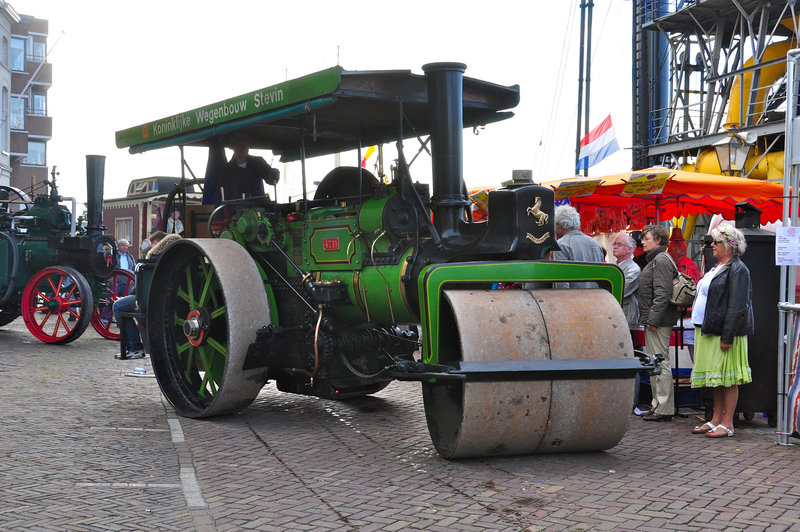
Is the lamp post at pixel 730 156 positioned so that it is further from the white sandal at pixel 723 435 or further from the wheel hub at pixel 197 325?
the wheel hub at pixel 197 325

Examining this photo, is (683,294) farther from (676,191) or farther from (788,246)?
(676,191)

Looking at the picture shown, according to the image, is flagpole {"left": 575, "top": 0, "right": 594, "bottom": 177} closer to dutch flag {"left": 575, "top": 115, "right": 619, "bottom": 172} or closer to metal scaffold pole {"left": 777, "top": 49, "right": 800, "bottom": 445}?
dutch flag {"left": 575, "top": 115, "right": 619, "bottom": 172}

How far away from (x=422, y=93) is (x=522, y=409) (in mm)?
2272

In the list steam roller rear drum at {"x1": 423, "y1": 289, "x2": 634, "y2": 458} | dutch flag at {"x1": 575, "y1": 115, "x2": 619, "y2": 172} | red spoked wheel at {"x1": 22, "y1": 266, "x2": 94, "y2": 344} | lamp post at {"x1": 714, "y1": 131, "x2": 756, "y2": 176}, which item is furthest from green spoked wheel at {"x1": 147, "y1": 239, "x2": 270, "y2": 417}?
dutch flag at {"x1": 575, "y1": 115, "x2": 619, "y2": 172}

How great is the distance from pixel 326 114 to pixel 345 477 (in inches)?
111

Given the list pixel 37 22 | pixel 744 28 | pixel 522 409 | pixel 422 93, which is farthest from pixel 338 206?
pixel 37 22

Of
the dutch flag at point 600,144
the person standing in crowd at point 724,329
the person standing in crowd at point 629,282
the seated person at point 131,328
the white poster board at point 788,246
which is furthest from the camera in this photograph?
the dutch flag at point 600,144

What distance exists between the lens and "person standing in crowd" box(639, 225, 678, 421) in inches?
277

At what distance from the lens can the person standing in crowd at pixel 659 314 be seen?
705 cm

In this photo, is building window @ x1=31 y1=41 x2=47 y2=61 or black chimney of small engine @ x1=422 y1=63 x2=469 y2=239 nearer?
→ black chimney of small engine @ x1=422 y1=63 x2=469 y2=239

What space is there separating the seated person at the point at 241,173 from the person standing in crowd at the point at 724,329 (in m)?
3.48

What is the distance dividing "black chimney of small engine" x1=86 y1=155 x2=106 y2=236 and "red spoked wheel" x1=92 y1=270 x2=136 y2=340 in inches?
29.7

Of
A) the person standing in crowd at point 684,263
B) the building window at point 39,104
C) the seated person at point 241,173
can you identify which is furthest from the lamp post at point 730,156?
the building window at point 39,104

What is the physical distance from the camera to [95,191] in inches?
527
